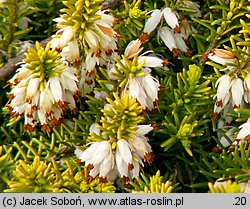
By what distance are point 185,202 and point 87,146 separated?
1.94 feet

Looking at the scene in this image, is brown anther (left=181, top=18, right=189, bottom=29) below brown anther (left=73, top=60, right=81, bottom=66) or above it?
above

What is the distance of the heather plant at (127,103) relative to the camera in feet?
9.32

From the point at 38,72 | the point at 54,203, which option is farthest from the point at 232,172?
the point at 38,72

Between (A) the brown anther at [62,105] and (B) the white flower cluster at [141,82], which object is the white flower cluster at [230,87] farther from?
(A) the brown anther at [62,105]

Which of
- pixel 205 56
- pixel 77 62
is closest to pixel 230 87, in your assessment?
pixel 205 56

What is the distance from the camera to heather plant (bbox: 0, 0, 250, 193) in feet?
9.32

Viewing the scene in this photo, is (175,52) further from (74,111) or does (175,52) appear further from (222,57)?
(74,111)

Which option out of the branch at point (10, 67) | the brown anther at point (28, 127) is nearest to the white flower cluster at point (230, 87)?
the brown anther at point (28, 127)

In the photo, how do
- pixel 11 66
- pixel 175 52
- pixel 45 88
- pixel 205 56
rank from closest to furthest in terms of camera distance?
1. pixel 45 88
2. pixel 205 56
3. pixel 175 52
4. pixel 11 66

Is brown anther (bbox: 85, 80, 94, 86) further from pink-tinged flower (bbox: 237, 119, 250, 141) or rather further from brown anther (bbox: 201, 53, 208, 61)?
pink-tinged flower (bbox: 237, 119, 250, 141)

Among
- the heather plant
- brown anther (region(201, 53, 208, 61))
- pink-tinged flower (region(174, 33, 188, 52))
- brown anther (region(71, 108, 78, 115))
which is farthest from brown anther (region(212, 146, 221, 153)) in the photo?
brown anther (region(71, 108, 78, 115))

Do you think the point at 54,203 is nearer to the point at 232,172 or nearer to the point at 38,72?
the point at 38,72

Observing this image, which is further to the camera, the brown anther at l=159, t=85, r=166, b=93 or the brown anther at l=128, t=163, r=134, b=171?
the brown anther at l=159, t=85, r=166, b=93

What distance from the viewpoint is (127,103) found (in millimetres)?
2771
